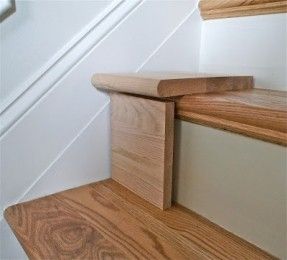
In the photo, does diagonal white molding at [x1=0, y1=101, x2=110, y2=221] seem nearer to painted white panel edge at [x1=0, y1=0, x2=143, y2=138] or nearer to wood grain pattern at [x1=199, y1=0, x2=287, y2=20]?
painted white panel edge at [x1=0, y1=0, x2=143, y2=138]

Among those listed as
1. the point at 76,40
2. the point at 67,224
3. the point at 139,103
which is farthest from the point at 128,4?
the point at 67,224

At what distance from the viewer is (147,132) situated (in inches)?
25.7

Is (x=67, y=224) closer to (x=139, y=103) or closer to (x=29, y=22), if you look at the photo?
(x=139, y=103)

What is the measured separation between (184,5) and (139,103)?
1.22ft

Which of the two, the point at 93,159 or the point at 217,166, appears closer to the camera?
the point at 217,166

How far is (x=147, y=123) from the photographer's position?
2.13 feet

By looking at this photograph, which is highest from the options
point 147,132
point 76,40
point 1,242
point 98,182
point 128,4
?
point 128,4

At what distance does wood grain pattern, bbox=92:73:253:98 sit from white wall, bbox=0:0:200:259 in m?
0.05

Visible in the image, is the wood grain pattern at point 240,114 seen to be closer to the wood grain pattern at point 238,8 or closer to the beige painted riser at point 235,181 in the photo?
the beige painted riser at point 235,181

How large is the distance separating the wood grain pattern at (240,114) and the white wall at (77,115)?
243 mm

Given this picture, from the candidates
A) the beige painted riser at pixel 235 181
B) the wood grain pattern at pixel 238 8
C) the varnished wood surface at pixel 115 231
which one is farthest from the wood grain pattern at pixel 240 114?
the wood grain pattern at pixel 238 8

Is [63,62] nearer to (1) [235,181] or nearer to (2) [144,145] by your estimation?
(2) [144,145]

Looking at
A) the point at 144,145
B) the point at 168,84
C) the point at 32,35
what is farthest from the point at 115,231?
the point at 32,35

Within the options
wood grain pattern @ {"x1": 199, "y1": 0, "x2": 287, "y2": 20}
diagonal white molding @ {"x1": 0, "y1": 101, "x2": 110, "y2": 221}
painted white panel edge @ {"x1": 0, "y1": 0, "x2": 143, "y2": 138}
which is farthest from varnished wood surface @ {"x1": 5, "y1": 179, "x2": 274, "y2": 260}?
wood grain pattern @ {"x1": 199, "y1": 0, "x2": 287, "y2": 20}
